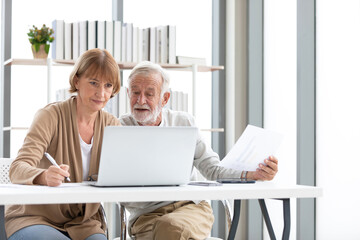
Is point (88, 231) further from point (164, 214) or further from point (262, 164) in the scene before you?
point (262, 164)

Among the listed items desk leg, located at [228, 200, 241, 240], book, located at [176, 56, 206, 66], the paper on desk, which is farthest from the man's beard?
book, located at [176, 56, 206, 66]

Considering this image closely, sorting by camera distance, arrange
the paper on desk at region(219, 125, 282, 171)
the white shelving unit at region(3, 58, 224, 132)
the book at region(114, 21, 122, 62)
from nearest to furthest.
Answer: the paper on desk at region(219, 125, 282, 171) < the white shelving unit at region(3, 58, 224, 132) < the book at region(114, 21, 122, 62)

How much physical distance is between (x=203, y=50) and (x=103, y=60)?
99.8 inches

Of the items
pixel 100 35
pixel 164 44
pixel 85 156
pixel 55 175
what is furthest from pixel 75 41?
pixel 55 175

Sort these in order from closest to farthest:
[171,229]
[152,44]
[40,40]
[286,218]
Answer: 1. [286,218]
2. [171,229]
3. [40,40]
4. [152,44]

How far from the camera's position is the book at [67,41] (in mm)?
3715

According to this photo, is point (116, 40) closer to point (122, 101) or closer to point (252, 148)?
point (122, 101)

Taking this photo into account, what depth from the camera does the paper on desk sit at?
6.21 ft

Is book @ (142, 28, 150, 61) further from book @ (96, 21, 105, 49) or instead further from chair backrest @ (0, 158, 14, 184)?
chair backrest @ (0, 158, 14, 184)

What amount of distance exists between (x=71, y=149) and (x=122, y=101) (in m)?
1.88

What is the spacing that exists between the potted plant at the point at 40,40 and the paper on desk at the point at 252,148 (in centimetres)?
214

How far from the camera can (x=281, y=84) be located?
4.07m

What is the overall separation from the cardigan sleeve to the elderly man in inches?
18.0

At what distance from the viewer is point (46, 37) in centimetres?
369
